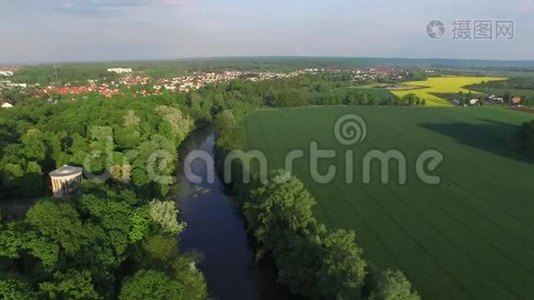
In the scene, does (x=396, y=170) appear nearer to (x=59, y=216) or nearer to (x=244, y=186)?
(x=244, y=186)

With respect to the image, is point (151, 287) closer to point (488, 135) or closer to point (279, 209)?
point (279, 209)

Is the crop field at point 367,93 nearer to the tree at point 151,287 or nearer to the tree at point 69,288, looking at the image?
the tree at point 151,287

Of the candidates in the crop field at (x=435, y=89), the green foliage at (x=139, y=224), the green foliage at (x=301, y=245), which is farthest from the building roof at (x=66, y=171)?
the crop field at (x=435, y=89)

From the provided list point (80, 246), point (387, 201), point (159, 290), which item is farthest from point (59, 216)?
point (387, 201)

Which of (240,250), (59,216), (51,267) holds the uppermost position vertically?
(59,216)

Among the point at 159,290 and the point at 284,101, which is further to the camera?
the point at 284,101

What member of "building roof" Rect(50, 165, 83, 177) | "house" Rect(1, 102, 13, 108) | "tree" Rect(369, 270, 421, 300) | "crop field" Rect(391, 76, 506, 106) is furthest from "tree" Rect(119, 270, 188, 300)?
"crop field" Rect(391, 76, 506, 106)

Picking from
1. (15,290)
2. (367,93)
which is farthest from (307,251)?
(367,93)
